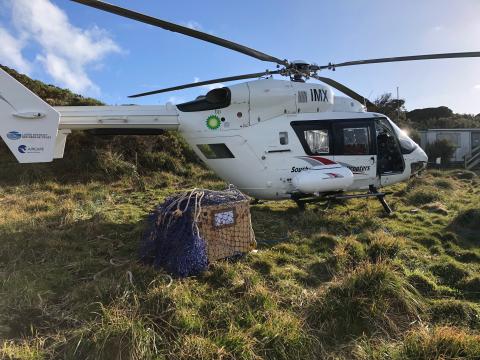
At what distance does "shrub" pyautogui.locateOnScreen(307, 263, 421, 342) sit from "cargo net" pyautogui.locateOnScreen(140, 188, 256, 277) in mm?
1565

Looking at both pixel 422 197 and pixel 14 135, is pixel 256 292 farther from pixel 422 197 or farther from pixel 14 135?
pixel 422 197

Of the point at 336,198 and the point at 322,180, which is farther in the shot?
the point at 336,198

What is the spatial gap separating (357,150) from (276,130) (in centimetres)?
188

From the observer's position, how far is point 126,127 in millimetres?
7605

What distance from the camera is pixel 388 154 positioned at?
29.9 feet

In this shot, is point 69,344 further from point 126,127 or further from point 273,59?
point 273,59

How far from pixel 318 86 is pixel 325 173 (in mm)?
2008

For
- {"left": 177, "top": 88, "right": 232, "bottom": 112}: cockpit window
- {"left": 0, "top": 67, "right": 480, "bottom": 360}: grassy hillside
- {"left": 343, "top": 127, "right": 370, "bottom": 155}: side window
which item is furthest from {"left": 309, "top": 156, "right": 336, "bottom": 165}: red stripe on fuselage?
{"left": 177, "top": 88, "right": 232, "bottom": 112}: cockpit window

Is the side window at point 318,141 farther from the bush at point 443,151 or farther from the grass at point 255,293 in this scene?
the bush at point 443,151

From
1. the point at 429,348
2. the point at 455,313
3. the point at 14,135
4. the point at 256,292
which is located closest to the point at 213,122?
the point at 14,135

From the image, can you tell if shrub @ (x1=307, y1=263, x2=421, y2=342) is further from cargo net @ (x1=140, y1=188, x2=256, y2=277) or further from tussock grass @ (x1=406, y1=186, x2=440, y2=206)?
tussock grass @ (x1=406, y1=186, x2=440, y2=206)

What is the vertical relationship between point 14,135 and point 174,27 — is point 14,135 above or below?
below

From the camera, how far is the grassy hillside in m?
3.19

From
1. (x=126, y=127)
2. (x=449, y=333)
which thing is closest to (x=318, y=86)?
(x=126, y=127)
